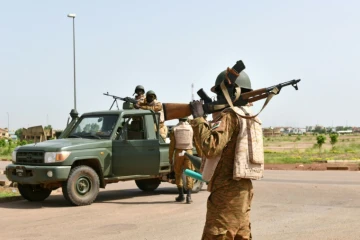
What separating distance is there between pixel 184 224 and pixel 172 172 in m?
3.80

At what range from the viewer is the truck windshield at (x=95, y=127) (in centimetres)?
1187

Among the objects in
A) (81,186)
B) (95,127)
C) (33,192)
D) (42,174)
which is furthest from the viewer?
(95,127)

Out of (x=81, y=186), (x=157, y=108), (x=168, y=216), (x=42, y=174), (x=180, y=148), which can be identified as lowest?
(x=168, y=216)

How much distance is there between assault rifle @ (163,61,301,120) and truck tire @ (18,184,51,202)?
7.56m

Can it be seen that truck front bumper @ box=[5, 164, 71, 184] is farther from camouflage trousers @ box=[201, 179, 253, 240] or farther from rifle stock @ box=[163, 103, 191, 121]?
camouflage trousers @ box=[201, 179, 253, 240]

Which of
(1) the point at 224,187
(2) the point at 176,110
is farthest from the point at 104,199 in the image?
(1) the point at 224,187

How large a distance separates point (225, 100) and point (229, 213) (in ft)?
3.08

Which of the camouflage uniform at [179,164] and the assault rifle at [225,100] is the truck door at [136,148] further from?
the assault rifle at [225,100]

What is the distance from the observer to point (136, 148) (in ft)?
39.0

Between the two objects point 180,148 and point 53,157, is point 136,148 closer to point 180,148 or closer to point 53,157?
point 180,148

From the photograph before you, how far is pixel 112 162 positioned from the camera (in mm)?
11664

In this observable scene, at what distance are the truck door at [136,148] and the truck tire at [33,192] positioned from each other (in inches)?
64.5

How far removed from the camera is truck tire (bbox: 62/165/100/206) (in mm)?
10930

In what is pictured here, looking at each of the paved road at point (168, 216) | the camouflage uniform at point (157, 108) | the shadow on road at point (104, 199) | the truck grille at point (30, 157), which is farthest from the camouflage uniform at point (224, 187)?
the camouflage uniform at point (157, 108)
